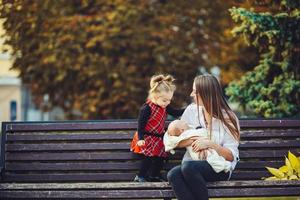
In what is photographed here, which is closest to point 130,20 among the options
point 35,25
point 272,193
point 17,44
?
point 35,25

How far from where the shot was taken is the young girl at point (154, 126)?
8062mm

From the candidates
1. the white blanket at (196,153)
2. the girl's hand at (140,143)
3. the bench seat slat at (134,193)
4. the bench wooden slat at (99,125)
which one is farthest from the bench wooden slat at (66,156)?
the bench seat slat at (134,193)

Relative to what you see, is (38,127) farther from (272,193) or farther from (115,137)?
(272,193)

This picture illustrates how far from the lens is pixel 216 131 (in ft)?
25.3

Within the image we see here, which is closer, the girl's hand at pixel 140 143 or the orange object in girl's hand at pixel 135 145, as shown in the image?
the girl's hand at pixel 140 143

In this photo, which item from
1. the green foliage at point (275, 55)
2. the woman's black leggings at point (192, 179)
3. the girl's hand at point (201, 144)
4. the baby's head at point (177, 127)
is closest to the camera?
the woman's black leggings at point (192, 179)

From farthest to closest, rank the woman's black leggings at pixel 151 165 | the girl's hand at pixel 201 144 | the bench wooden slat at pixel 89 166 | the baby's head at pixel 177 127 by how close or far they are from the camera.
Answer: the bench wooden slat at pixel 89 166, the woman's black leggings at pixel 151 165, the baby's head at pixel 177 127, the girl's hand at pixel 201 144

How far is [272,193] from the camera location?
24.2 ft

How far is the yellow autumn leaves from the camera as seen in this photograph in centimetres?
780

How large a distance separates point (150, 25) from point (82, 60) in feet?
6.59

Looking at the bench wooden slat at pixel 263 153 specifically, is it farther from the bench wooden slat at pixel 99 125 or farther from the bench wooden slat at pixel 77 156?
the bench wooden slat at pixel 99 125

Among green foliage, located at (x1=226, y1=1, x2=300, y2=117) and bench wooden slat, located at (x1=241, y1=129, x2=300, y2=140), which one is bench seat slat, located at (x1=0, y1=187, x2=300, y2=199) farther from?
green foliage, located at (x1=226, y1=1, x2=300, y2=117)

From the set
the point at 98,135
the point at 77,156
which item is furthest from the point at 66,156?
the point at 98,135

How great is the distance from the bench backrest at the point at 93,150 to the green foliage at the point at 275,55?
2378 millimetres
